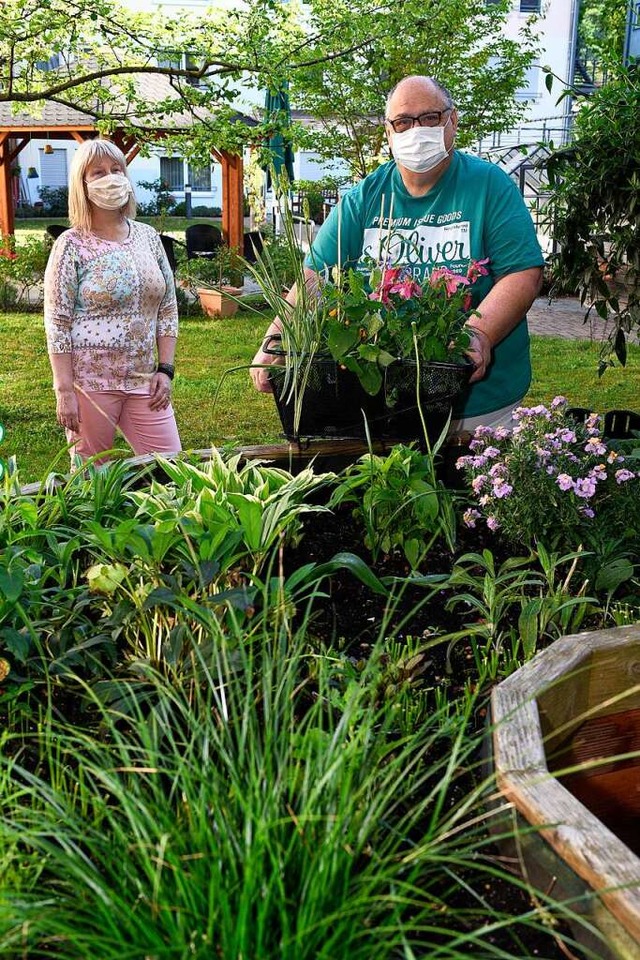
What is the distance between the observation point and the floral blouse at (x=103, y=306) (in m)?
3.89

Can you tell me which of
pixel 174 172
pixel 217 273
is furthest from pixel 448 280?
pixel 174 172

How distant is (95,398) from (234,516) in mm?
2009

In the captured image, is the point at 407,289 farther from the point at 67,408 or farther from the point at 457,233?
the point at 67,408

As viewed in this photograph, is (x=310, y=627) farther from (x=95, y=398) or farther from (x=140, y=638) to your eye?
(x=95, y=398)

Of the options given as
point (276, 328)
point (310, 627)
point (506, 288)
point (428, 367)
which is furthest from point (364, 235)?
point (310, 627)

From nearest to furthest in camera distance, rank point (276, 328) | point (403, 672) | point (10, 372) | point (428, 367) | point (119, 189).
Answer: point (403, 672) < point (428, 367) < point (276, 328) < point (119, 189) < point (10, 372)

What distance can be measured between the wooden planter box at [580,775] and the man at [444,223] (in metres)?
1.12

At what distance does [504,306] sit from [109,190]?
1.85 meters

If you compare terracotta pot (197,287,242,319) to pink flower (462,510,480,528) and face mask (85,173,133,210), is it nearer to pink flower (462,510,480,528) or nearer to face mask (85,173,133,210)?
face mask (85,173,133,210)

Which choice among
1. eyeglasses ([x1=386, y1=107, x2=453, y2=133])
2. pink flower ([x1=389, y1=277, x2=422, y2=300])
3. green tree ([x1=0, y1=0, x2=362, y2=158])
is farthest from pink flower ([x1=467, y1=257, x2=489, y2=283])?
green tree ([x1=0, y1=0, x2=362, y2=158])

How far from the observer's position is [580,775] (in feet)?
6.22

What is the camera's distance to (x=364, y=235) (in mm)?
3105

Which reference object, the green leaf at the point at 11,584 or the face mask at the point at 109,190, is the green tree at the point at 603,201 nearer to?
the face mask at the point at 109,190

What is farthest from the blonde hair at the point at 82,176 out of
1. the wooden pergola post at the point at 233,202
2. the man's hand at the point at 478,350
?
the wooden pergola post at the point at 233,202
